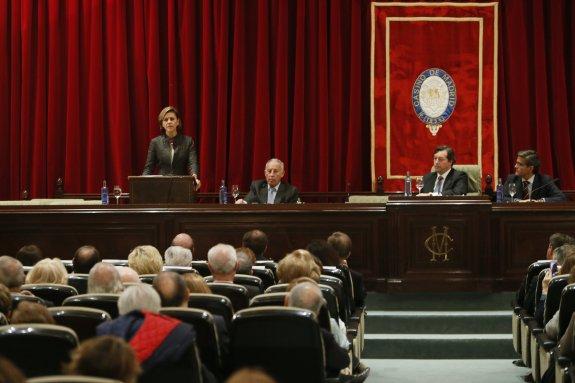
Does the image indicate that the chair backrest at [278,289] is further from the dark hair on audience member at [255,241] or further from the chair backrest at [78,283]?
the dark hair on audience member at [255,241]

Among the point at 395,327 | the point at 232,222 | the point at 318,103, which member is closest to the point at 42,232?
the point at 232,222

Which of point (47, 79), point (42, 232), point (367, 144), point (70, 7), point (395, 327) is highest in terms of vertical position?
point (70, 7)

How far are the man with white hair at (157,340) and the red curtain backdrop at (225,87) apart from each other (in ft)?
29.0

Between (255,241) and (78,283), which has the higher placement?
(255,241)

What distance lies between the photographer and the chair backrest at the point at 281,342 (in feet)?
16.3

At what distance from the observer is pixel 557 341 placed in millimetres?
6367

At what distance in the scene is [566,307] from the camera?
6043mm

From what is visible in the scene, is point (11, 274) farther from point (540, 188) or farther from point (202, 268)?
point (540, 188)

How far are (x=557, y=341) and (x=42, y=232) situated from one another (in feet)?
17.9

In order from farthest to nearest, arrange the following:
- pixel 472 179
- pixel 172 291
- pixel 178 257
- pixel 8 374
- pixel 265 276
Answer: pixel 472 179, pixel 178 257, pixel 265 276, pixel 172 291, pixel 8 374

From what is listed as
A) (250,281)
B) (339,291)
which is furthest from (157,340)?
(339,291)

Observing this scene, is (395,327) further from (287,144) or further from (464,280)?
(287,144)

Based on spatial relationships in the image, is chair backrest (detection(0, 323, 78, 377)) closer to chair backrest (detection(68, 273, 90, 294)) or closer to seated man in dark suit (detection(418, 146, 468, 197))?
chair backrest (detection(68, 273, 90, 294))

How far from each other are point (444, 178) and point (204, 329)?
5713 mm
